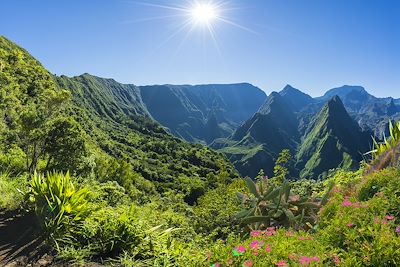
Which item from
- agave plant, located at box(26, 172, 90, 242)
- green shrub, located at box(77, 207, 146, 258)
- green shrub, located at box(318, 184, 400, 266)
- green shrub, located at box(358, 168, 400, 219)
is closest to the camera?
green shrub, located at box(318, 184, 400, 266)

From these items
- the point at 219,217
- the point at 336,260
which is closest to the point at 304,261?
the point at 336,260

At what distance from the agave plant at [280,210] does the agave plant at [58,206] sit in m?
3.06

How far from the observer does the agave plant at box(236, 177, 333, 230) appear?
7.23 meters

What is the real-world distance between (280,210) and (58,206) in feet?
13.3

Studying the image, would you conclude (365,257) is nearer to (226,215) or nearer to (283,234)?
(283,234)

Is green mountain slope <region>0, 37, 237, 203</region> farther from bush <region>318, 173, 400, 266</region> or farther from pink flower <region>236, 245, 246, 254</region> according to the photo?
bush <region>318, 173, 400, 266</region>

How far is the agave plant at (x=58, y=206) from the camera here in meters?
6.01

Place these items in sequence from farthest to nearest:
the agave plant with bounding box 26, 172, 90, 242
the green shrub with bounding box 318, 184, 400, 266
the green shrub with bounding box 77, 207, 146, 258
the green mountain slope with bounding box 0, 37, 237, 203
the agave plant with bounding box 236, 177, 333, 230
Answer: the green mountain slope with bounding box 0, 37, 237, 203 → the agave plant with bounding box 236, 177, 333, 230 → the agave plant with bounding box 26, 172, 90, 242 → the green shrub with bounding box 77, 207, 146, 258 → the green shrub with bounding box 318, 184, 400, 266

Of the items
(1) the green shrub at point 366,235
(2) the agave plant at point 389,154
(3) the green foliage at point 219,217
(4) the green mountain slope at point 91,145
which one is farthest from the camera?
(4) the green mountain slope at point 91,145

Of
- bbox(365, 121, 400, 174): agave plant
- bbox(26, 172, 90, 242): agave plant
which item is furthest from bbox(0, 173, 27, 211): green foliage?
bbox(365, 121, 400, 174): agave plant

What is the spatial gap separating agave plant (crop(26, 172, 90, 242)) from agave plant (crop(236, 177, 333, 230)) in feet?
10.0

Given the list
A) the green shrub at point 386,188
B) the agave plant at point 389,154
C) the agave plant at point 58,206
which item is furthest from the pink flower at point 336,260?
the agave plant at point 389,154

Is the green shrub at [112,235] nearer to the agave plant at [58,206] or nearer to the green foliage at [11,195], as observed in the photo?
the agave plant at [58,206]

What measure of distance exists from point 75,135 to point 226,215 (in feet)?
27.0
